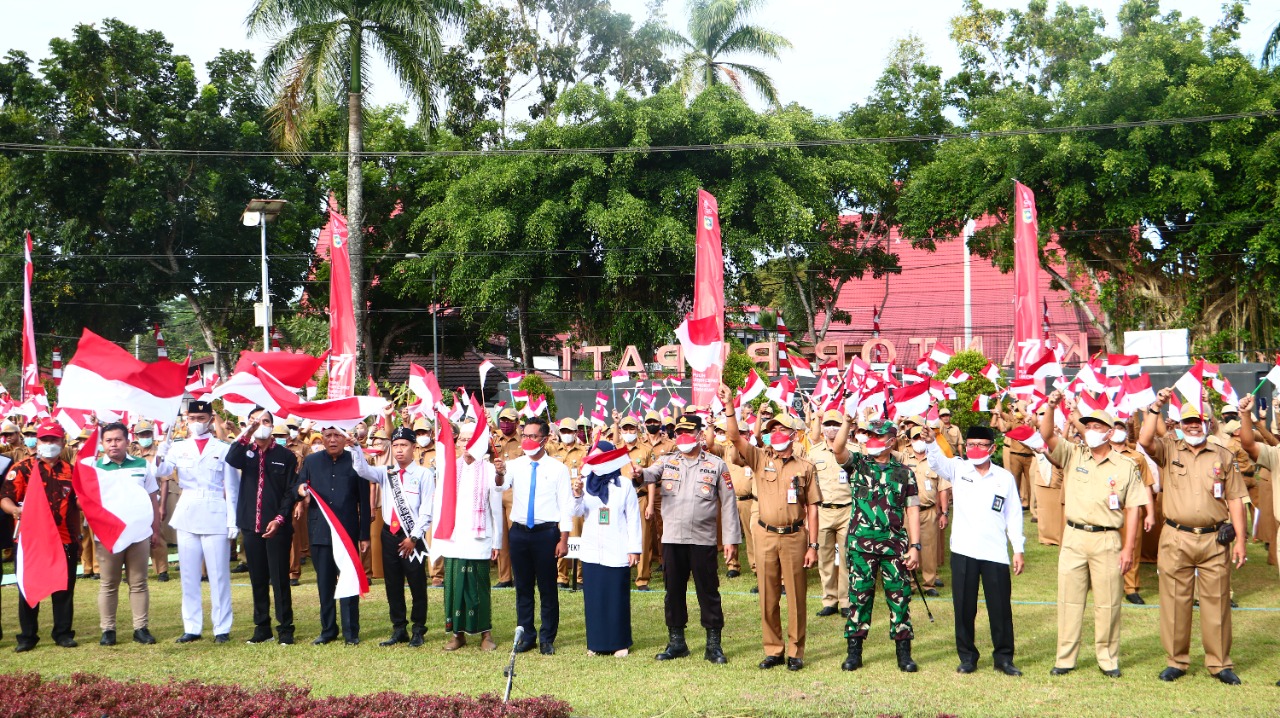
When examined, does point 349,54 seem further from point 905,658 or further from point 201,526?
point 905,658

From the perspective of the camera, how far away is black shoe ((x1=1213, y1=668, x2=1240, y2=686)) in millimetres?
8210

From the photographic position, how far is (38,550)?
969cm

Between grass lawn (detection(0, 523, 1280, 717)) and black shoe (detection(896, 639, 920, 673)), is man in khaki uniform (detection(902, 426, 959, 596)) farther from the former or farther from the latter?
black shoe (detection(896, 639, 920, 673))

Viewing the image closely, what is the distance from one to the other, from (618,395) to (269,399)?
19.4 metres

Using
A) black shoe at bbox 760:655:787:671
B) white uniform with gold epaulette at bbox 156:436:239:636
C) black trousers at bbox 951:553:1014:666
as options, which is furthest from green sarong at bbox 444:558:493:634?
black trousers at bbox 951:553:1014:666

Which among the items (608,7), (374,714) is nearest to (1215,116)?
(608,7)

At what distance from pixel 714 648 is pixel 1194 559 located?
3582 mm

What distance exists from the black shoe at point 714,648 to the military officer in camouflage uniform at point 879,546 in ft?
3.17

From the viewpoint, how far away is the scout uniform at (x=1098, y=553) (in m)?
8.52

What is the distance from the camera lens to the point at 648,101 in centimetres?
3066

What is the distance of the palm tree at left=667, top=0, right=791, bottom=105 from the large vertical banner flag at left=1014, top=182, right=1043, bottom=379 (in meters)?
15.6

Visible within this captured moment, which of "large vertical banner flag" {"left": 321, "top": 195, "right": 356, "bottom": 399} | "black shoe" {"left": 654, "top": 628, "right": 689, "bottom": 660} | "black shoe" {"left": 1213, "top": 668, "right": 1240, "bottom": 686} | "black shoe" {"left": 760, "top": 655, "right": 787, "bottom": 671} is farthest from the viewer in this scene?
"large vertical banner flag" {"left": 321, "top": 195, "right": 356, "bottom": 399}

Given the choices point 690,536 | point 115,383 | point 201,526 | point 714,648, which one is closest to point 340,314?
point 115,383

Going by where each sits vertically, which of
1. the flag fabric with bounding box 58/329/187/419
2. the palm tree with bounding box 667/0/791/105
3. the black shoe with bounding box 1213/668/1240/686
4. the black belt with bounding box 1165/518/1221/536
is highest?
the palm tree with bounding box 667/0/791/105
